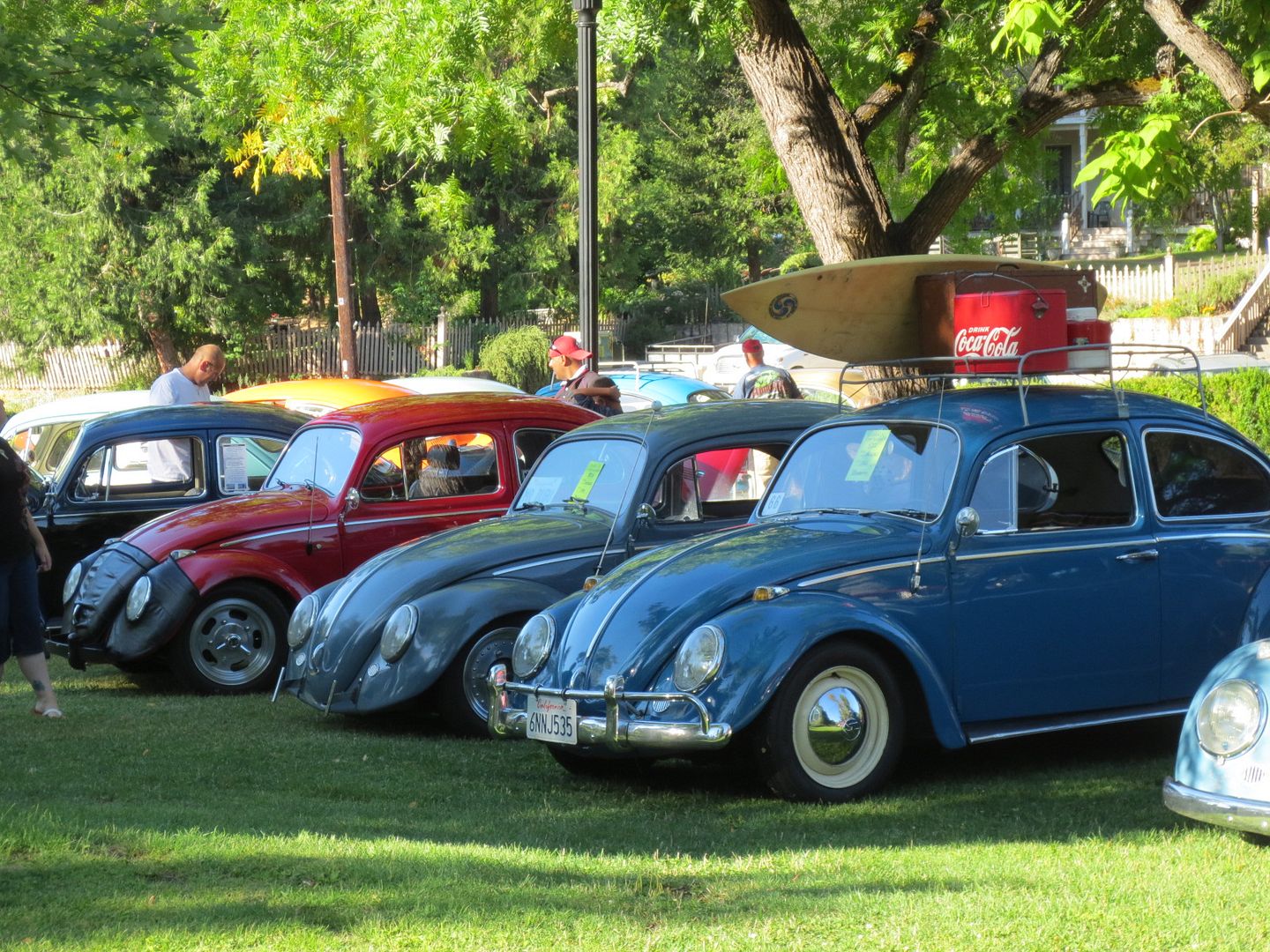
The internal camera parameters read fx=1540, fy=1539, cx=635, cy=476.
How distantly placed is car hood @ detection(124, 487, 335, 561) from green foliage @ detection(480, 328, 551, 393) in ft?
92.6

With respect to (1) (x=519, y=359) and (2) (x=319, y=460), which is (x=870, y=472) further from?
(1) (x=519, y=359)

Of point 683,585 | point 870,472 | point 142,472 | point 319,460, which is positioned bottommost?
point 683,585

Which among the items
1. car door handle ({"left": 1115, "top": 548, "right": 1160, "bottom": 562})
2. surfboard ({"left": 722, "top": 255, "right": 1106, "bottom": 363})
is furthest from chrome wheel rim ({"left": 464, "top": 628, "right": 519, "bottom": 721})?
car door handle ({"left": 1115, "top": 548, "right": 1160, "bottom": 562})

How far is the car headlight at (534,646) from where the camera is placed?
707 centimetres

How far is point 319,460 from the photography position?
35.3ft

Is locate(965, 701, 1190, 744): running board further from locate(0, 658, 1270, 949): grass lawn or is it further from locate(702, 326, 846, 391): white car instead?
locate(702, 326, 846, 391): white car

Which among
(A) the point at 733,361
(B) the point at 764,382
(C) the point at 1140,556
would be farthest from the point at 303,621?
(A) the point at 733,361

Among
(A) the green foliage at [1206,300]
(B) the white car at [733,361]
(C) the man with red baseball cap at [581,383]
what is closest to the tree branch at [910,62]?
(C) the man with red baseball cap at [581,383]

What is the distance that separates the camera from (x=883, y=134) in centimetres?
1485

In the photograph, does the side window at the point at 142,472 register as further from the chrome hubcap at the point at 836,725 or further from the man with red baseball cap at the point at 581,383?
the chrome hubcap at the point at 836,725

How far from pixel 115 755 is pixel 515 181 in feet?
119

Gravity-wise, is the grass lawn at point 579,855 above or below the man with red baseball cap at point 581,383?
below

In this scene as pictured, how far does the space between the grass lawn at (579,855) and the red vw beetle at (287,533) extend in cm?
205

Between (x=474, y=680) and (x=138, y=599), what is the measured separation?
115 inches
